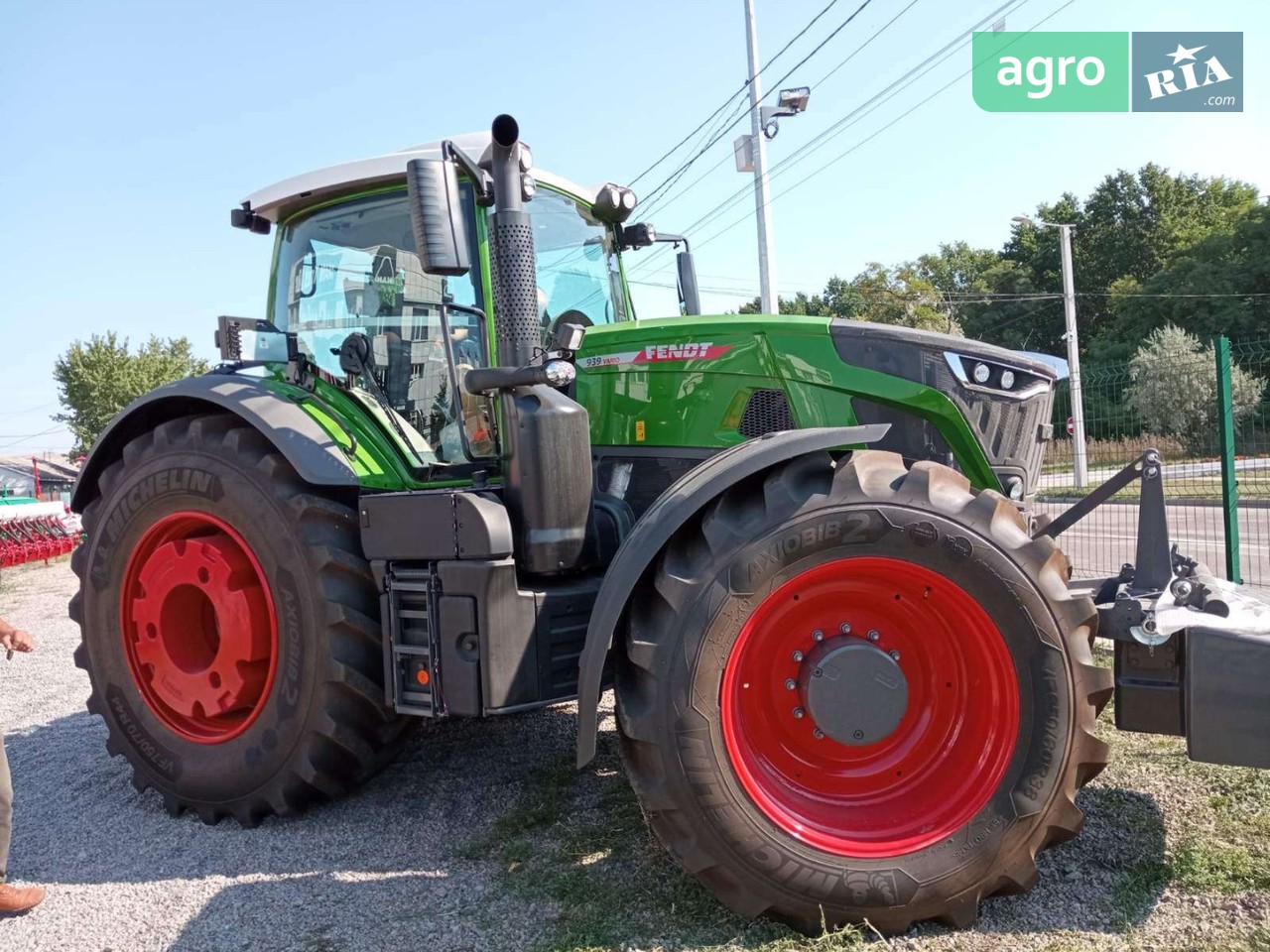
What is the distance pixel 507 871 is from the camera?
3066 mm

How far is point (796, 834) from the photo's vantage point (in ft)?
8.46

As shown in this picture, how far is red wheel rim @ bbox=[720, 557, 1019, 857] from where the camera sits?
2627mm

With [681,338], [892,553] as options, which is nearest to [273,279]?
[681,338]

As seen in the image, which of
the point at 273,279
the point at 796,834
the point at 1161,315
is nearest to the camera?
the point at 796,834

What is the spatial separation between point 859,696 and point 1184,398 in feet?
25.5

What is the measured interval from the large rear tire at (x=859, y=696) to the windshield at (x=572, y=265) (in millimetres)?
1596

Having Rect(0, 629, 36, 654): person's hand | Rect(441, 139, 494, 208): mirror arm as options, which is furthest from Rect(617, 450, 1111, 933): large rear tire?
Rect(0, 629, 36, 654): person's hand

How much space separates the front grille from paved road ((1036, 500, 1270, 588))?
582 cm

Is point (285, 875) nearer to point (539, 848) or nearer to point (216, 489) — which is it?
point (539, 848)

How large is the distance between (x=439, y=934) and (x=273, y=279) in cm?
293

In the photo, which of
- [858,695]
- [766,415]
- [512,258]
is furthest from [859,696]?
[512,258]

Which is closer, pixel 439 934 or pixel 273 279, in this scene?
pixel 439 934

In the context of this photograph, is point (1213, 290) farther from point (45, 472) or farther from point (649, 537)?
point (45, 472)

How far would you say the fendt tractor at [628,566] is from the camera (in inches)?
101
